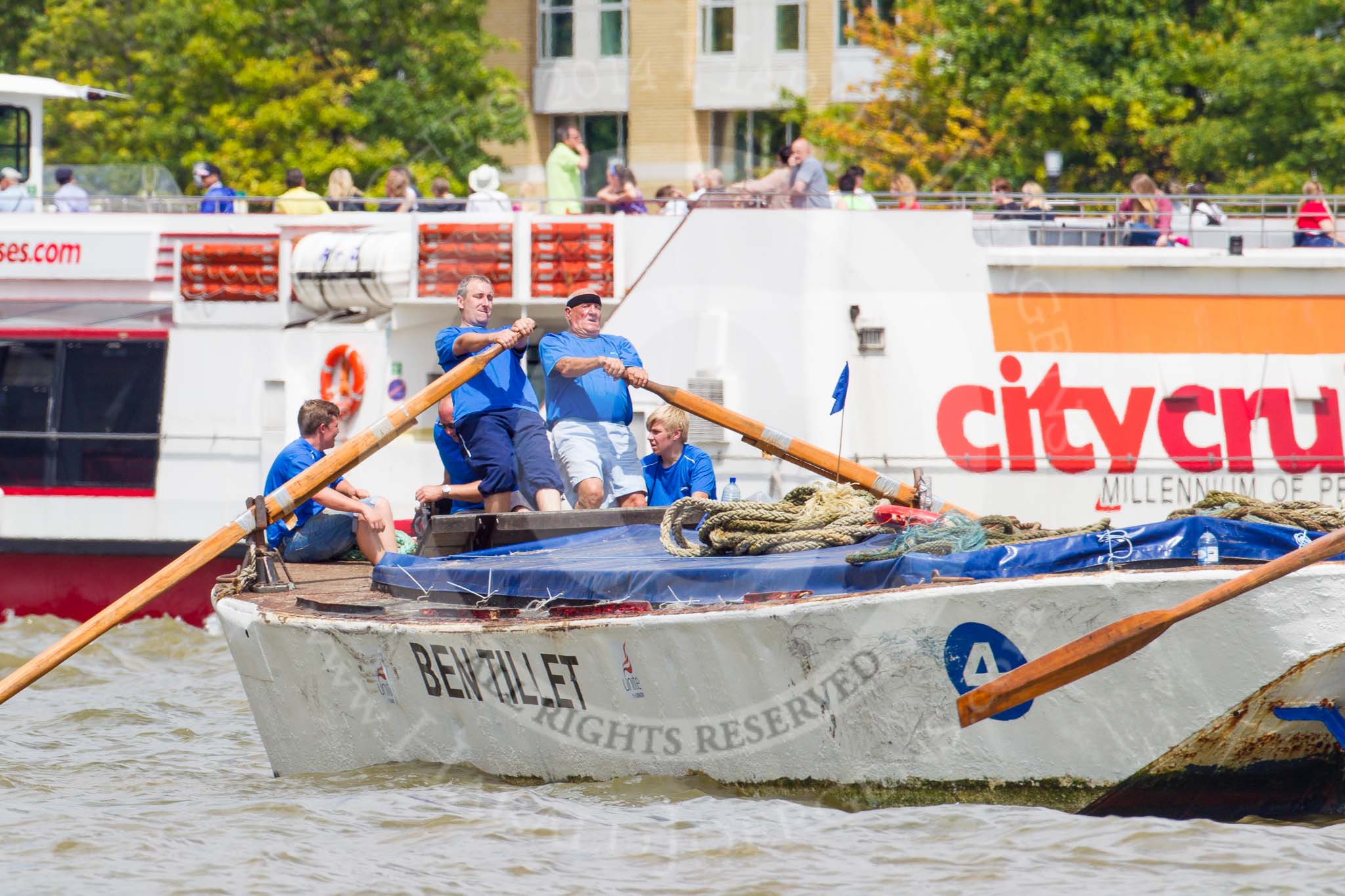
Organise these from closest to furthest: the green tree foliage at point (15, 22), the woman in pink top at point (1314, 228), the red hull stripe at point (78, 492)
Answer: the woman in pink top at point (1314, 228)
the red hull stripe at point (78, 492)
the green tree foliage at point (15, 22)

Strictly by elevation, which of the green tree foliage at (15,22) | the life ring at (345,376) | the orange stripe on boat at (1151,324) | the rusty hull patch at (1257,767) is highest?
the green tree foliage at (15,22)

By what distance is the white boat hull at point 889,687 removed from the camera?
20.2 ft

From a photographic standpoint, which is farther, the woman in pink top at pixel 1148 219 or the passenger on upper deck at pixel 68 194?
the passenger on upper deck at pixel 68 194

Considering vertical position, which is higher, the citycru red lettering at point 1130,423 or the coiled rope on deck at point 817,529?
the citycru red lettering at point 1130,423

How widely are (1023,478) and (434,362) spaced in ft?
16.4

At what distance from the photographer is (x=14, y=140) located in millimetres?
17562

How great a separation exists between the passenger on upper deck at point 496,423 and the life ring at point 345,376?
5821 mm

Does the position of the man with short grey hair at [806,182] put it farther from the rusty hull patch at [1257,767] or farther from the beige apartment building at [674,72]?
the beige apartment building at [674,72]

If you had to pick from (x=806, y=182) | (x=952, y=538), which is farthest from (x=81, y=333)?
(x=952, y=538)

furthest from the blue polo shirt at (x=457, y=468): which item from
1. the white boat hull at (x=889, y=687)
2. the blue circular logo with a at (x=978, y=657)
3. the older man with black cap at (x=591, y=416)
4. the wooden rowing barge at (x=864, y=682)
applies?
the blue circular logo with a at (x=978, y=657)

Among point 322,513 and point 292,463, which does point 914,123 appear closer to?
point 322,513

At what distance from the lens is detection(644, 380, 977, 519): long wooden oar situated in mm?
9297

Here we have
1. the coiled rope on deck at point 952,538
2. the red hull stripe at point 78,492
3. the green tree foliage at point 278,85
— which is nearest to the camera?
the coiled rope on deck at point 952,538

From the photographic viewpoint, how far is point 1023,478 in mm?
14227
